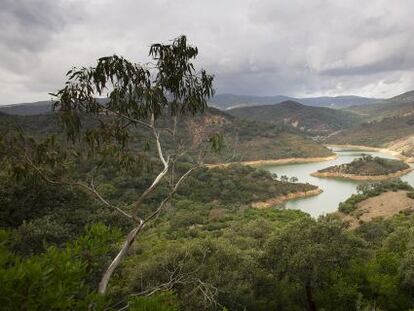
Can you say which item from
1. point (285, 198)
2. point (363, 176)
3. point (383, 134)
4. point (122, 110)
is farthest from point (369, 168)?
point (383, 134)

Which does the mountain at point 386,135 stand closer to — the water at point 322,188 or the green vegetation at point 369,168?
the green vegetation at point 369,168

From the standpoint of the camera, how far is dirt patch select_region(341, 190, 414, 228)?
123ft

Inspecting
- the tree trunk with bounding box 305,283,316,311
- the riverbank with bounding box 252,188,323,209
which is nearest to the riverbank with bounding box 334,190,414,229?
the riverbank with bounding box 252,188,323,209

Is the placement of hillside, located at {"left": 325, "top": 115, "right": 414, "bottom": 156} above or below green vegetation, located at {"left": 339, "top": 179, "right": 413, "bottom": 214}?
below

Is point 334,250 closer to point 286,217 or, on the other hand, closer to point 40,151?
point 40,151

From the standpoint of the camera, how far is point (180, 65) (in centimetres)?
895

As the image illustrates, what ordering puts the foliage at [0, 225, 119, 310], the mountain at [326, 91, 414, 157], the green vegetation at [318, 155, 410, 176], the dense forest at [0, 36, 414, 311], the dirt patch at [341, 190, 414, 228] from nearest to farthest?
the foliage at [0, 225, 119, 310] → the dense forest at [0, 36, 414, 311] → the dirt patch at [341, 190, 414, 228] → the green vegetation at [318, 155, 410, 176] → the mountain at [326, 91, 414, 157]

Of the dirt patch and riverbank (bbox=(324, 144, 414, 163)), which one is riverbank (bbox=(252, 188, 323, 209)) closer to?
the dirt patch

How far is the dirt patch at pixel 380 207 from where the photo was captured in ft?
123

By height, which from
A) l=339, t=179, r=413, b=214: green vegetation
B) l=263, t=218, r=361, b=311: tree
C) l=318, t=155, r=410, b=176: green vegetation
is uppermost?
l=263, t=218, r=361, b=311: tree

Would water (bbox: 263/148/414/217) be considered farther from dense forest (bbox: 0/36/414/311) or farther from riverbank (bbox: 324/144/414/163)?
dense forest (bbox: 0/36/414/311)

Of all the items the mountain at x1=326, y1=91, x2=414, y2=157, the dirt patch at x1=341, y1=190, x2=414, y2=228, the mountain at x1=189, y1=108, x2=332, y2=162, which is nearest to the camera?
the dirt patch at x1=341, y1=190, x2=414, y2=228

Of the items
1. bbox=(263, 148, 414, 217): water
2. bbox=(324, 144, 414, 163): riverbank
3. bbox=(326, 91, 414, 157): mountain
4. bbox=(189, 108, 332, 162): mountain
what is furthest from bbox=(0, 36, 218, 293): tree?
bbox=(326, 91, 414, 157): mountain

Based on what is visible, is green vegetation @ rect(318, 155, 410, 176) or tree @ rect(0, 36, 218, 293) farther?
green vegetation @ rect(318, 155, 410, 176)
